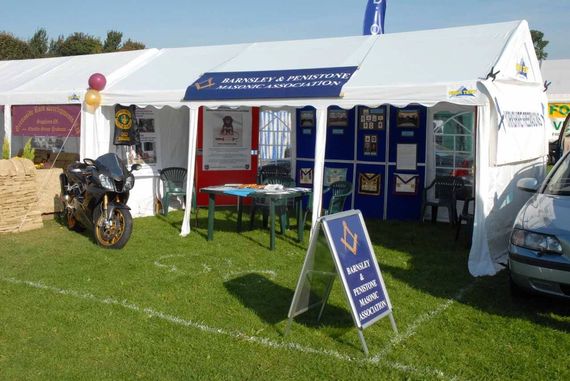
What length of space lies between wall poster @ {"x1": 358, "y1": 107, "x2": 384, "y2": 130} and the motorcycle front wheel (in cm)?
481

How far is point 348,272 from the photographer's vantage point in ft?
15.0

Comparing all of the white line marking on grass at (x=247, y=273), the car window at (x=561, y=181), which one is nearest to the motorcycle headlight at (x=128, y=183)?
the white line marking on grass at (x=247, y=273)

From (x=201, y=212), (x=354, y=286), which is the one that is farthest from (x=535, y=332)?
(x=201, y=212)

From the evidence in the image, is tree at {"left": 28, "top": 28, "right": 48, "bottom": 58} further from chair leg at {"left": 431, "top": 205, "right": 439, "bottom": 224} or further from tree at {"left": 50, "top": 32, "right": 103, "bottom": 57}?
chair leg at {"left": 431, "top": 205, "right": 439, "bottom": 224}

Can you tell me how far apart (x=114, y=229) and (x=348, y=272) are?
14.9 ft

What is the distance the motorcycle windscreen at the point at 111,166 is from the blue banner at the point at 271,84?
1.52 metres

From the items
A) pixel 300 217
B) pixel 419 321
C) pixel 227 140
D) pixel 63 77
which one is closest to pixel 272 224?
pixel 300 217

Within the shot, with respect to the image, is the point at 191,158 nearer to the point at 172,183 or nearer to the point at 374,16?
the point at 172,183

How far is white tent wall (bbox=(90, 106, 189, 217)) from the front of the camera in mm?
10336

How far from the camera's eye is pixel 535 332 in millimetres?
5090

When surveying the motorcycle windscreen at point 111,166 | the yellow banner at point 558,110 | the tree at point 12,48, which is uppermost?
the tree at point 12,48

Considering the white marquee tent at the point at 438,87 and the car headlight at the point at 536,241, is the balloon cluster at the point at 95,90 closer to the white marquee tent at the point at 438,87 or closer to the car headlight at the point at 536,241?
the white marquee tent at the point at 438,87

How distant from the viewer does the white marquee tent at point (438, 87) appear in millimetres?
7125

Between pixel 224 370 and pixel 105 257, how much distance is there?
3.87m
